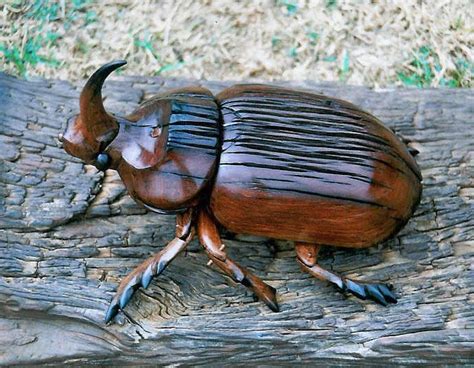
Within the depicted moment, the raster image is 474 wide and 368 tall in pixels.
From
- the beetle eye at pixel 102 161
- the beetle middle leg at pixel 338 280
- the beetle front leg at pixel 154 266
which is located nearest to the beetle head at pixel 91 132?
the beetle eye at pixel 102 161

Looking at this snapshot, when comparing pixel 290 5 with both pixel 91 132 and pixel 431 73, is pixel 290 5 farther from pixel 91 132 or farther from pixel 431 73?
pixel 91 132

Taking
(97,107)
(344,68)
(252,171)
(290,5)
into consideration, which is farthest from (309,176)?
(290,5)

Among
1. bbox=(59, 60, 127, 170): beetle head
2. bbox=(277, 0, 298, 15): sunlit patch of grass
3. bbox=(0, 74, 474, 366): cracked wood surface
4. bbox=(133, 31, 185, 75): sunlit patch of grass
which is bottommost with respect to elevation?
bbox=(0, 74, 474, 366): cracked wood surface

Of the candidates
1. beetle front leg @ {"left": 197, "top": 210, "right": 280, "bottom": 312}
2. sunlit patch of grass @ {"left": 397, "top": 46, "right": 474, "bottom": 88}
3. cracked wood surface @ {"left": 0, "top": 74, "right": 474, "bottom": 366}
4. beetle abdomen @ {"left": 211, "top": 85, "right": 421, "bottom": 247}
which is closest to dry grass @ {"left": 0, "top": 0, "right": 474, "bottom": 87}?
sunlit patch of grass @ {"left": 397, "top": 46, "right": 474, "bottom": 88}

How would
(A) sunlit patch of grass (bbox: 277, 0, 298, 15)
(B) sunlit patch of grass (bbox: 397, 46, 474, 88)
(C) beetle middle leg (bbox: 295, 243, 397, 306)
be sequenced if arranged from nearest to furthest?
(C) beetle middle leg (bbox: 295, 243, 397, 306) → (B) sunlit patch of grass (bbox: 397, 46, 474, 88) → (A) sunlit patch of grass (bbox: 277, 0, 298, 15)

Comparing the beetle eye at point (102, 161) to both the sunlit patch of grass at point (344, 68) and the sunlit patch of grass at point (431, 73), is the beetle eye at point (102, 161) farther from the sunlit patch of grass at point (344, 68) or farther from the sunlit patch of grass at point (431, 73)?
the sunlit patch of grass at point (431, 73)

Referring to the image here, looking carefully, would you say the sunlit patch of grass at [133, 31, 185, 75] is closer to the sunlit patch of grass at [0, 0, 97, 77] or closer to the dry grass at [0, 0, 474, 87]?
the dry grass at [0, 0, 474, 87]

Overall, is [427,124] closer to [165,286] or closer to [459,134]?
[459,134]
